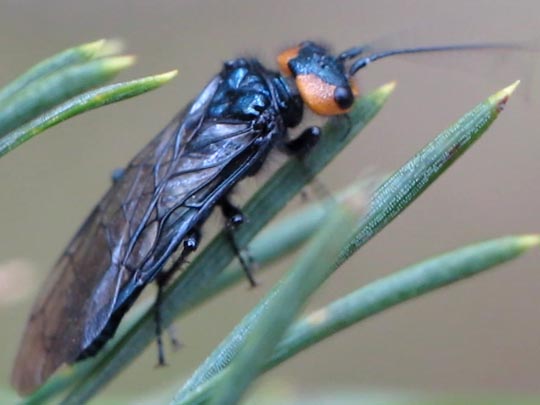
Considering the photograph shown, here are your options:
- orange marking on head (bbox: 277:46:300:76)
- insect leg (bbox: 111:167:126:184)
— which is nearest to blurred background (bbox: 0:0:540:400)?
insect leg (bbox: 111:167:126:184)

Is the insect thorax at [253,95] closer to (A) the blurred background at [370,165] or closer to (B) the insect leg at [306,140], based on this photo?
(B) the insect leg at [306,140]

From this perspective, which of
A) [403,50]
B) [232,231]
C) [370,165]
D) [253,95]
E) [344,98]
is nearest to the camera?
[232,231]

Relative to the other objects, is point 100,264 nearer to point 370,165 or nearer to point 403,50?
point 403,50

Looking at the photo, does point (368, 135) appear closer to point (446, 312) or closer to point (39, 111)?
point (446, 312)

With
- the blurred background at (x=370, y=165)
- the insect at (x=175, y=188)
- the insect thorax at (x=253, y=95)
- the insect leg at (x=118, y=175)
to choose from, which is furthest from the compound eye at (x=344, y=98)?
the blurred background at (x=370, y=165)

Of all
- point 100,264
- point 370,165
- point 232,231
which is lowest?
point 370,165

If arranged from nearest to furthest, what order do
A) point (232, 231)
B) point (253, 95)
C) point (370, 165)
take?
point (232, 231) < point (253, 95) < point (370, 165)

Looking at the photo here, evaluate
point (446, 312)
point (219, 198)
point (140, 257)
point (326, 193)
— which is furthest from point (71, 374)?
point (446, 312)

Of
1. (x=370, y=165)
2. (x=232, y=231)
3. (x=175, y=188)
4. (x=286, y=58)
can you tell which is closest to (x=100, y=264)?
(x=175, y=188)
